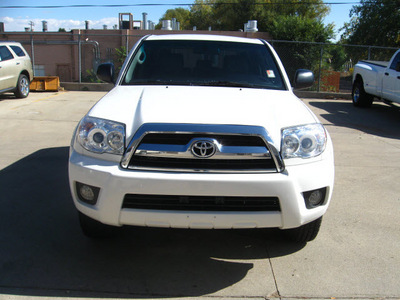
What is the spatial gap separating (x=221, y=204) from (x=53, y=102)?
10.8 metres

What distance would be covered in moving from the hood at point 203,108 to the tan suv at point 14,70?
9.67m

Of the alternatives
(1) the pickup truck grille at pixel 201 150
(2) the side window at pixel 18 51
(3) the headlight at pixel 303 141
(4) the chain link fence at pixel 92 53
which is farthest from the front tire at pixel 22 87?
(3) the headlight at pixel 303 141

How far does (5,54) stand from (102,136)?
35.7ft

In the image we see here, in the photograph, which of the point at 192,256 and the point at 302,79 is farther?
the point at 302,79

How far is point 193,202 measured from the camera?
9.59 ft

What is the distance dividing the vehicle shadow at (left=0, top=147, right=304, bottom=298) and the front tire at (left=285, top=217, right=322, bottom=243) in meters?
0.09

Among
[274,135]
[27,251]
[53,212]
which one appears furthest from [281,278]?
[53,212]

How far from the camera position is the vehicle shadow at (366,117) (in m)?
9.77

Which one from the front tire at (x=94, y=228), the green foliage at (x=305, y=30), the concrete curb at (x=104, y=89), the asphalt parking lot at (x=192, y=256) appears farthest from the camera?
the green foliage at (x=305, y=30)

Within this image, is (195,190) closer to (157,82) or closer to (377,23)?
(157,82)

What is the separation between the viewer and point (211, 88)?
393cm

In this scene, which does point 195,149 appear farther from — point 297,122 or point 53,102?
point 53,102

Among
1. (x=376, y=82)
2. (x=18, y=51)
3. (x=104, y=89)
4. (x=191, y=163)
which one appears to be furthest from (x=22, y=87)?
(x=191, y=163)

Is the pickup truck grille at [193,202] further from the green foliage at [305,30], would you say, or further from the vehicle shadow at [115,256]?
the green foliage at [305,30]
